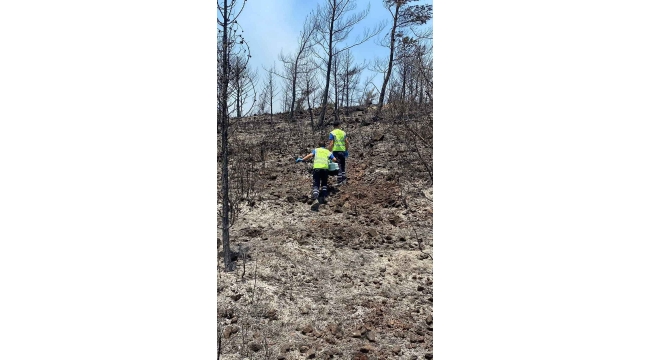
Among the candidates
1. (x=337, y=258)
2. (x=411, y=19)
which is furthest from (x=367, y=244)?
(x=411, y=19)

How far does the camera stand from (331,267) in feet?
9.57

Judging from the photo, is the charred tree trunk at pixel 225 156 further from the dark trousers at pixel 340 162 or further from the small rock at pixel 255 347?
the dark trousers at pixel 340 162

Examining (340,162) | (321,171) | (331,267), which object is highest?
(340,162)

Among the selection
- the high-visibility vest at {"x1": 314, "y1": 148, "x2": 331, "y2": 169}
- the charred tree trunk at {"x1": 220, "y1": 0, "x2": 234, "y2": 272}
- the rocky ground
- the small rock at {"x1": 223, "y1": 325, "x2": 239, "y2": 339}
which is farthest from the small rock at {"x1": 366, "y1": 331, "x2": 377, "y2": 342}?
the high-visibility vest at {"x1": 314, "y1": 148, "x2": 331, "y2": 169}

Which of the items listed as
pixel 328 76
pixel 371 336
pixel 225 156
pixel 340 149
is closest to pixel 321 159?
pixel 340 149

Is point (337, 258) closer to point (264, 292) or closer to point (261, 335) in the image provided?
point (264, 292)

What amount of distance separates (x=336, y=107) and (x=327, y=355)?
4.30 meters

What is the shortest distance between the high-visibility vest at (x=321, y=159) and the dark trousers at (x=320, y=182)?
0.13 ft

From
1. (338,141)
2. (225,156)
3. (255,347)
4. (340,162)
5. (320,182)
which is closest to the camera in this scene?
(255,347)

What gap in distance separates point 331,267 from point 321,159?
1434 mm

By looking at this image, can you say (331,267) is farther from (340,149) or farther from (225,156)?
(340,149)

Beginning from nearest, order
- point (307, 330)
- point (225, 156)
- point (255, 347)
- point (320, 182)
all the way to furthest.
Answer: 1. point (255, 347)
2. point (307, 330)
3. point (225, 156)
4. point (320, 182)

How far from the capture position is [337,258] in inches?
117

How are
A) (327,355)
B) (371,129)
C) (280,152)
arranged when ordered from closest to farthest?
(327,355)
(280,152)
(371,129)
